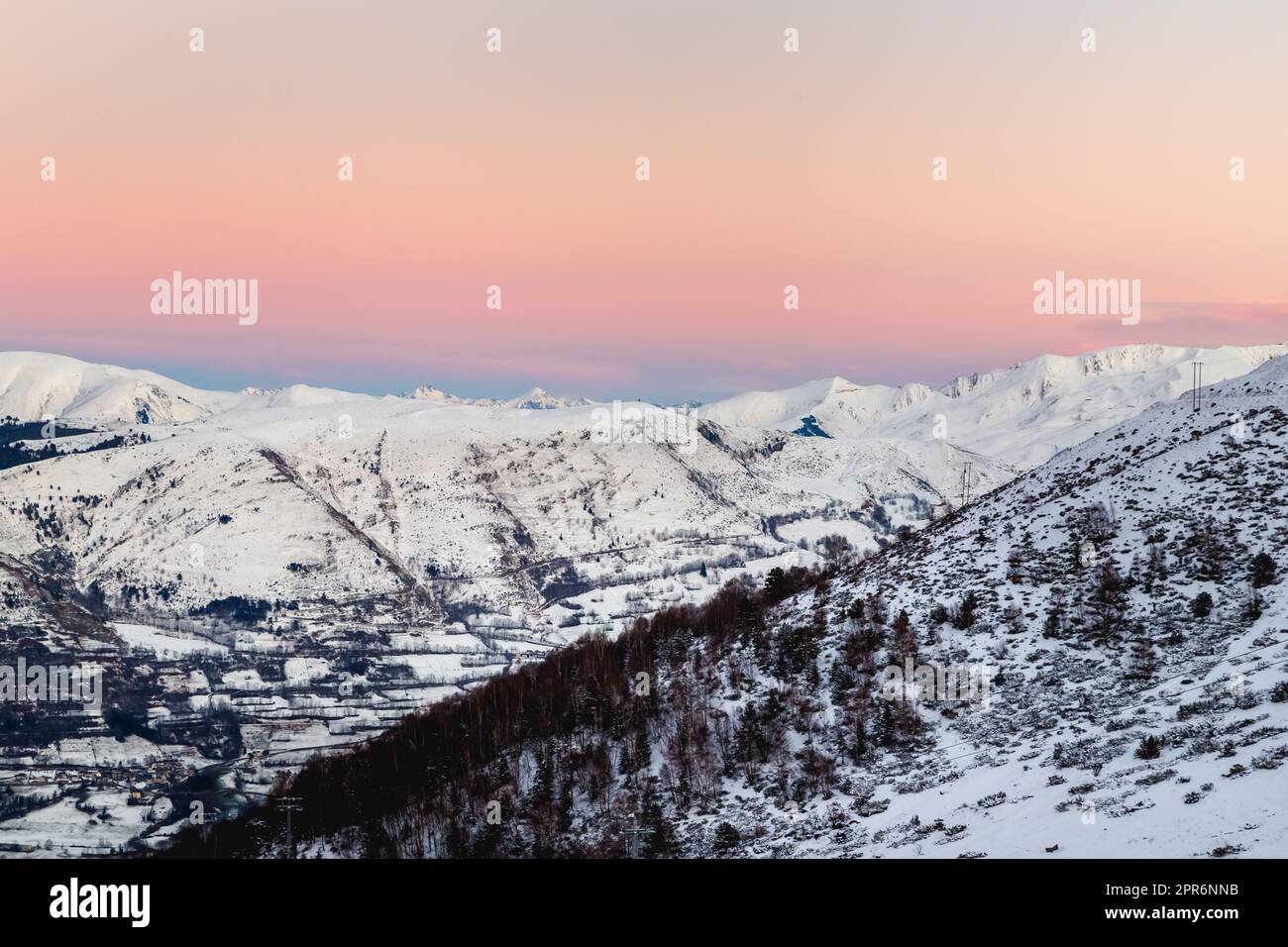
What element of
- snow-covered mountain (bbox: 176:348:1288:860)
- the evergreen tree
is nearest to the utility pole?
snow-covered mountain (bbox: 176:348:1288:860)

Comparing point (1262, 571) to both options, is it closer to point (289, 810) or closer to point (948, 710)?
point (948, 710)

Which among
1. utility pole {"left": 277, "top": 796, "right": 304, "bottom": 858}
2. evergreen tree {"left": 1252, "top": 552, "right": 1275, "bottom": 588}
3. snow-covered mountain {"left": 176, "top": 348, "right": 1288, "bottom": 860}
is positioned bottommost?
utility pole {"left": 277, "top": 796, "right": 304, "bottom": 858}

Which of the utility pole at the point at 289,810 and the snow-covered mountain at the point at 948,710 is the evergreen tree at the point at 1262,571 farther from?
the utility pole at the point at 289,810

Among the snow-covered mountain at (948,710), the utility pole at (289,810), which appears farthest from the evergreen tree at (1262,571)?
the utility pole at (289,810)

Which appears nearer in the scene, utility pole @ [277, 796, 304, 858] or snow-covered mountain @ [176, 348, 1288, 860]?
snow-covered mountain @ [176, 348, 1288, 860]

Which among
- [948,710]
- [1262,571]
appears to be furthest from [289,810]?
[1262,571]

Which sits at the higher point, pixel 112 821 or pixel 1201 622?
pixel 1201 622

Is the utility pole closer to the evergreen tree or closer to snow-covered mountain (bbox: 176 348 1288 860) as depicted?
snow-covered mountain (bbox: 176 348 1288 860)

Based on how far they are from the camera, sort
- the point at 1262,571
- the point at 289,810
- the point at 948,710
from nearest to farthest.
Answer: the point at 948,710
the point at 1262,571
the point at 289,810

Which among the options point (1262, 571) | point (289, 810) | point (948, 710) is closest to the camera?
point (948, 710)
